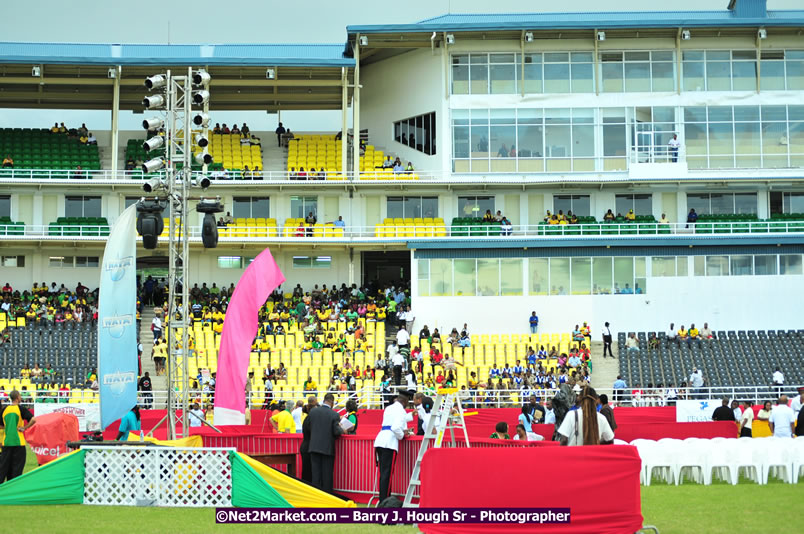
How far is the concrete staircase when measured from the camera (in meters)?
38.6

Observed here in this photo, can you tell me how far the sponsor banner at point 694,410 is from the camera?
27.9 meters

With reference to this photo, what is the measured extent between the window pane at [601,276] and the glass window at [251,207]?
14797 mm

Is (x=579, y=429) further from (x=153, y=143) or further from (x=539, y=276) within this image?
(x=539, y=276)

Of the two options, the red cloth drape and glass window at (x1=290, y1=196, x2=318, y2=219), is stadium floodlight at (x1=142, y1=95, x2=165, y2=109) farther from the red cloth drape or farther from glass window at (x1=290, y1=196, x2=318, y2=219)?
glass window at (x1=290, y1=196, x2=318, y2=219)

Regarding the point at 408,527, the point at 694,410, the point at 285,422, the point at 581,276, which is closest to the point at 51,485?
the point at 408,527

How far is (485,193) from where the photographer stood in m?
48.4

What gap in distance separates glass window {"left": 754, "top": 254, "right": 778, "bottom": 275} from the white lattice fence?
35.0m

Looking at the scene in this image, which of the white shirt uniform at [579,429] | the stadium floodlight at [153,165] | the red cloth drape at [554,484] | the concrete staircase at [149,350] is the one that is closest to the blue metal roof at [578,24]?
the concrete staircase at [149,350]

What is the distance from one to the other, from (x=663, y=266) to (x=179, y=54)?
23.2 metres

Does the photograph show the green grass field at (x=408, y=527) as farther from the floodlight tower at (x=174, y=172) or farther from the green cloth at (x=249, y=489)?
the floodlight tower at (x=174, y=172)

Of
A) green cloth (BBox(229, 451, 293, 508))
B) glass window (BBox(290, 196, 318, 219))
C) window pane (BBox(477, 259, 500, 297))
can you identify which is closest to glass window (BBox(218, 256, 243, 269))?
glass window (BBox(290, 196, 318, 219))

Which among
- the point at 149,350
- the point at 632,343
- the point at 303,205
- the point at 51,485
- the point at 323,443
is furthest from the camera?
the point at 303,205

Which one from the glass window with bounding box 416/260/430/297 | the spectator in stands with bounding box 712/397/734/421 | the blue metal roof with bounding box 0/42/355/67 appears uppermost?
the blue metal roof with bounding box 0/42/355/67

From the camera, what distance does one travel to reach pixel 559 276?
4562 centimetres
